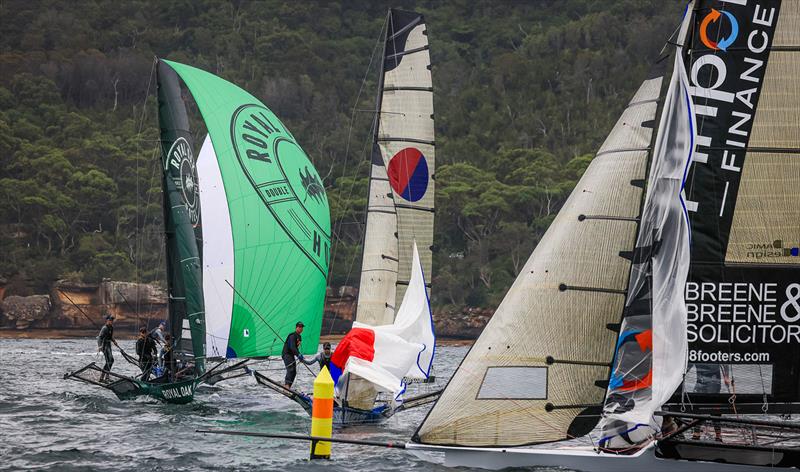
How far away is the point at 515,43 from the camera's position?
104 m

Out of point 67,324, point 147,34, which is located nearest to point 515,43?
point 147,34

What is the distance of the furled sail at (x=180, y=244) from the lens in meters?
20.8

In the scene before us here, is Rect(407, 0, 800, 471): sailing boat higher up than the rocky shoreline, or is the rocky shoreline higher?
Rect(407, 0, 800, 471): sailing boat

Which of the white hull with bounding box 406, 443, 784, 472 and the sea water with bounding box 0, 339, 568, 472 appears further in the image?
the sea water with bounding box 0, 339, 568, 472

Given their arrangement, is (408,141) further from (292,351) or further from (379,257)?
(292,351)

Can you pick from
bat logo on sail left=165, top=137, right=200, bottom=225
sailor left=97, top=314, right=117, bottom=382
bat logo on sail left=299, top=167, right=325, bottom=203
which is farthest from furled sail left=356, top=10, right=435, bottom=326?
sailor left=97, top=314, right=117, bottom=382

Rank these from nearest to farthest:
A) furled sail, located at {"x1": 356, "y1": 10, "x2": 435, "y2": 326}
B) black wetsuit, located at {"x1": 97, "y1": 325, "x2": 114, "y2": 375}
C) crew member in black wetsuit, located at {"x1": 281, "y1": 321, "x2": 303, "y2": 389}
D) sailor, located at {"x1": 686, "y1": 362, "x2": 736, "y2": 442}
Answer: sailor, located at {"x1": 686, "y1": 362, "x2": 736, "y2": 442} → crew member in black wetsuit, located at {"x1": 281, "y1": 321, "x2": 303, "y2": 389} → furled sail, located at {"x1": 356, "y1": 10, "x2": 435, "y2": 326} → black wetsuit, located at {"x1": 97, "y1": 325, "x2": 114, "y2": 375}

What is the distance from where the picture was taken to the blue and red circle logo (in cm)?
2077

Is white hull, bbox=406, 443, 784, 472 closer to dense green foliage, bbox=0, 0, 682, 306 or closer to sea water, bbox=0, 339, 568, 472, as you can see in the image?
sea water, bbox=0, 339, 568, 472

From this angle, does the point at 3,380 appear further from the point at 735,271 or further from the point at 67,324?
the point at 67,324

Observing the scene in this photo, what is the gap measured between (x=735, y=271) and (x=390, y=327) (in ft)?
19.4

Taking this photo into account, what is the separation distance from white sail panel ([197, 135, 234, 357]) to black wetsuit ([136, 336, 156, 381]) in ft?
3.43

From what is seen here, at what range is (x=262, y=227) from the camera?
21.1 metres

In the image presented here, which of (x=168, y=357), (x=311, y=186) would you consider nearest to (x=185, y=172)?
(x=311, y=186)
